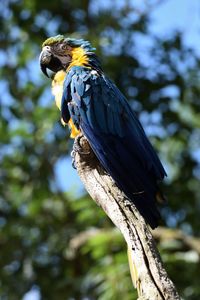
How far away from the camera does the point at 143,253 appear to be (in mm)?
2709

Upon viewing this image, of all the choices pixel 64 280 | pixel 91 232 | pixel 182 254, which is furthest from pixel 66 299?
pixel 182 254

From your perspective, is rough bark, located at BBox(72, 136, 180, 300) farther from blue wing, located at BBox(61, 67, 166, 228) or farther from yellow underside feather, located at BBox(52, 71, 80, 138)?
yellow underside feather, located at BBox(52, 71, 80, 138)

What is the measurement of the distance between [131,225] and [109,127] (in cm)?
67

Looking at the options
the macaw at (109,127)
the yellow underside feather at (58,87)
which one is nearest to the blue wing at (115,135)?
the macaw at (109,127)

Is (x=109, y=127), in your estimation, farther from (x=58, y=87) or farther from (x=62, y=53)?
(x=62, y=53)

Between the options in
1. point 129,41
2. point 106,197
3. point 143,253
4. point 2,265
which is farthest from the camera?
point 129,41

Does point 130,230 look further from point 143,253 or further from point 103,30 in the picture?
point 103,30

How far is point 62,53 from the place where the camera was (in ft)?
13.0

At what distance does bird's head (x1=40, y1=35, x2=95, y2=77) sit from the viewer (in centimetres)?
392

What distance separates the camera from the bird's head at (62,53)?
392 centimetres

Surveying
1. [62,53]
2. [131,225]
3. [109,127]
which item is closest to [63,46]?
[62,53]

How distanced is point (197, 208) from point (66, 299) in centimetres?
135

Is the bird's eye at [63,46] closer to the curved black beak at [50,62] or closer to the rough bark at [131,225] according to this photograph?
the curved black beak at [50,62]

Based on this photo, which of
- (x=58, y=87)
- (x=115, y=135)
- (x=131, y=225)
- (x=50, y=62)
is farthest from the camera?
(x=50, y=62)
